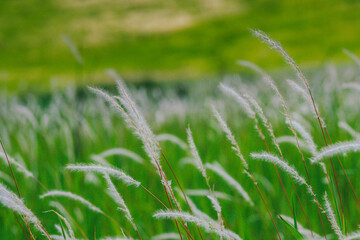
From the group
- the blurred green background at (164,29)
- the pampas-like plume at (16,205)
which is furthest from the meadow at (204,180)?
the blurred green background at (164,29)

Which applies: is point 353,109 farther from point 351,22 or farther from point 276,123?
point 351,22

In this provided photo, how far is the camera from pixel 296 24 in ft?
68.7

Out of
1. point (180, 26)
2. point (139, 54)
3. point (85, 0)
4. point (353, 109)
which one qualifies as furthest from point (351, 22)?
point (353, 109)

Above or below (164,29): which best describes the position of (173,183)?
above

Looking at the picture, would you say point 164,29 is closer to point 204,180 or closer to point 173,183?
point 204,180

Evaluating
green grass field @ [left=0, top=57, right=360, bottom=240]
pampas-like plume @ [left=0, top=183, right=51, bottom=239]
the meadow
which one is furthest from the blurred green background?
pampas-like plume @ [left=0, top=183, right=51, bottom=239]

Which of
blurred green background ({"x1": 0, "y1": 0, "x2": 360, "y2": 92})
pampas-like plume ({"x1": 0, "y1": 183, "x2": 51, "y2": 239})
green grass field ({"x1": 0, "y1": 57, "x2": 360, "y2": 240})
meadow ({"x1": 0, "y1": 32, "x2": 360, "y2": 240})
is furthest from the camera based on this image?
blurred green background ({"x1": 0, "y1": 0, "x2": 360, "y2": 92})

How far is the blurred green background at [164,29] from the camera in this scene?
20.5 metres

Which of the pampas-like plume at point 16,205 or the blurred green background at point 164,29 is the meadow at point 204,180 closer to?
the pampas-like plume at point 16,205

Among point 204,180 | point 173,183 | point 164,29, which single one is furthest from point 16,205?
point 164,29

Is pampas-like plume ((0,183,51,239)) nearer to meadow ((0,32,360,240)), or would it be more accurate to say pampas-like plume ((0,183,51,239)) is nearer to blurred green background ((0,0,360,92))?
meadow ((0,32,360,240))

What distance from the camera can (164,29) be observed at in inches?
853

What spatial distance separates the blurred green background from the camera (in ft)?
67.1

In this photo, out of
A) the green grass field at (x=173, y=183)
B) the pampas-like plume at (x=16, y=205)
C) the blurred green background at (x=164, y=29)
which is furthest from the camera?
the blurred green background at (x=164, y=29)
